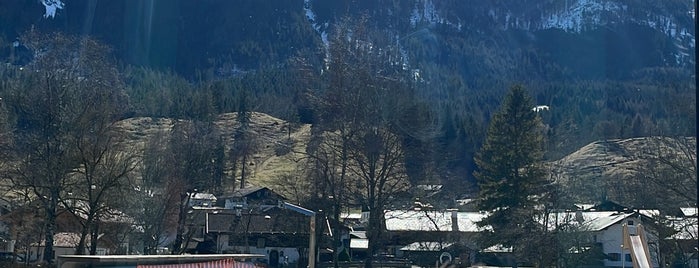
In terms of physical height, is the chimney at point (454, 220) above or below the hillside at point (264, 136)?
below

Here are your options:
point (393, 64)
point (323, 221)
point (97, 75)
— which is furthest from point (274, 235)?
point (97, 75)

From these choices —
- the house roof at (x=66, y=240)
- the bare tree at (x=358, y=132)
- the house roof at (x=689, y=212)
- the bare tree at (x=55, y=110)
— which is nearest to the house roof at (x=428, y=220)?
the bare tree at (x=358, y=132)

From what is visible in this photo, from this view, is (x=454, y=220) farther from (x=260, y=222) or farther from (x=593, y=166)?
(x=593, y=166)

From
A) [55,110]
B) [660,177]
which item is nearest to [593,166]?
[660,177]

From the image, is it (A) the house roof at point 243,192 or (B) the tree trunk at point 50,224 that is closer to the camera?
Answer: (B) the tree trunk at point 50,224

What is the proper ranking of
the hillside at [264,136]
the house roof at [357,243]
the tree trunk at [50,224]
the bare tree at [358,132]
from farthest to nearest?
the hillside at [264,136]
the house roof at [357,243]
the bare tree at [358,132]
the tree trunk at [50,224]

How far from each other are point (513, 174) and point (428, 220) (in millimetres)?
6303

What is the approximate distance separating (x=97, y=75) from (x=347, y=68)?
38.5ft

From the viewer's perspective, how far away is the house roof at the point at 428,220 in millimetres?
45775

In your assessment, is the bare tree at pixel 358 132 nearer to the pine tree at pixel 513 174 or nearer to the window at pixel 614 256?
the pine tree at pixel 513 174

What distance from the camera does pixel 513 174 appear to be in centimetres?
5066

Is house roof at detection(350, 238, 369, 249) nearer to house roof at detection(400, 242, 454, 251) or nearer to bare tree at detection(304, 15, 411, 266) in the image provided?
house roof at detection(400, 242, 454, 251)

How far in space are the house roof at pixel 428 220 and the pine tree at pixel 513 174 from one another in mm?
2330

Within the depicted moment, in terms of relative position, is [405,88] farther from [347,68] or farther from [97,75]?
[97,75]
